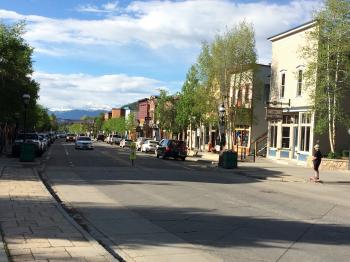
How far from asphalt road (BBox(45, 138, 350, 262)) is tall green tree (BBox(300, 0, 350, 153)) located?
13.8 metres

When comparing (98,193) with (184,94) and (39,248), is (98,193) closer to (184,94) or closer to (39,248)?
(39,248)

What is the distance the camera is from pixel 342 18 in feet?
105

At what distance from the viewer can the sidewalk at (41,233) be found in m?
7.68

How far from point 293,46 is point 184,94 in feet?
68.5

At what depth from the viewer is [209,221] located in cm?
1160

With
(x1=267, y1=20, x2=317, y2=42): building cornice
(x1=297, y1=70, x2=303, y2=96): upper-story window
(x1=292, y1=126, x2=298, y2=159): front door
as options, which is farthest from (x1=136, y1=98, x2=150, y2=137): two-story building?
(x1=297, y1=70, x2=303, y2=96): upper-story window

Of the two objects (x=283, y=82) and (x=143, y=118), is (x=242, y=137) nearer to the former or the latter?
(x=283, y=82)

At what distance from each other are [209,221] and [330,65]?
23556mm

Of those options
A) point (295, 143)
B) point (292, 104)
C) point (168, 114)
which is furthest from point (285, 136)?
point (168, 114)

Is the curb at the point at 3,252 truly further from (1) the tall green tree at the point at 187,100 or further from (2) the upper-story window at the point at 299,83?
(1) the tall green tree at the point at 187,100

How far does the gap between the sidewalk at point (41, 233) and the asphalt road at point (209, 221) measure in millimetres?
500

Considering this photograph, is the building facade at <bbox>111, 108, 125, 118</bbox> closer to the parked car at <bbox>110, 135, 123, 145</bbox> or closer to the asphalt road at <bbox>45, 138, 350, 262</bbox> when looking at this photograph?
the parked car at <bbox>110, 135, 123, 145</bbox>

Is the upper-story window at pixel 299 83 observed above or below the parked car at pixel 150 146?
above

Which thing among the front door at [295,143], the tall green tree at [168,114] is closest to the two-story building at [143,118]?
the tall green tree at [168,114]
